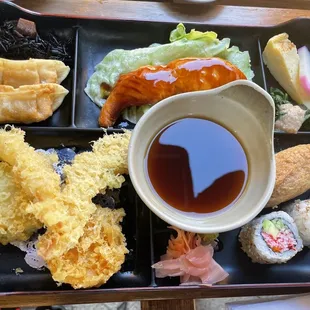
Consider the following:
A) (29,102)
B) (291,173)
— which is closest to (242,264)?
(291,173)

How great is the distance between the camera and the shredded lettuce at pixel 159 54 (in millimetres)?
2111

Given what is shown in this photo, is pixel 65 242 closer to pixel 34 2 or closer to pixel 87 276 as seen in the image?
pixel 87 276

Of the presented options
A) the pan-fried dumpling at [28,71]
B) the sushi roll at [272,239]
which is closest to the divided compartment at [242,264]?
the sushi roll at [272,239]

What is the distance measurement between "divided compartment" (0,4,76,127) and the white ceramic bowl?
447 mm

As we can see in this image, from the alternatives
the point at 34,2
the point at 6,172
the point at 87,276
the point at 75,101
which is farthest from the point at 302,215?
the point at 34,2

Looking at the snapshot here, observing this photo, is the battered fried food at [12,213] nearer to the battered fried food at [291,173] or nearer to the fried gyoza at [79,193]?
the fried gyoza at [79,193]

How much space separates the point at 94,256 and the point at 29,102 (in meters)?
0.69

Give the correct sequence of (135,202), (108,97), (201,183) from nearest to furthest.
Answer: (201,183) → (135,202) → (108,97)

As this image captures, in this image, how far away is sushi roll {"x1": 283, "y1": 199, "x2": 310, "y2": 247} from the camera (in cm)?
191

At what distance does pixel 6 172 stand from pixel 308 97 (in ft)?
4.37

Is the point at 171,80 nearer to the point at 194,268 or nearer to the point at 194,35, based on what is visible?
the point at 194,35

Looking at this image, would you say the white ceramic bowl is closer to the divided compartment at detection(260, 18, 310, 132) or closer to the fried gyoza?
the fried gyoza

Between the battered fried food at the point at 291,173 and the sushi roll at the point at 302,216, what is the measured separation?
0.04m

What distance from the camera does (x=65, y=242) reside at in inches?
63.2
